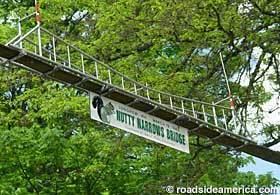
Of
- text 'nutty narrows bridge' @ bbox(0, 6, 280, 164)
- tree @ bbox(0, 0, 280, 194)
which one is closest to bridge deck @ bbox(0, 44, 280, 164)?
text 'nutty narrows bridge' @ bbox(0, 6, 280, 164)

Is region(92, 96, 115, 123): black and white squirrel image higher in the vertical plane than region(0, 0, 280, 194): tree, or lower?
lower

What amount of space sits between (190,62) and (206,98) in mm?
672

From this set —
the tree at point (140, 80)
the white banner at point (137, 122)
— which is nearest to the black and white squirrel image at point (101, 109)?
the white banner at point (137, 122)

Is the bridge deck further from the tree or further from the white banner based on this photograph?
the tree

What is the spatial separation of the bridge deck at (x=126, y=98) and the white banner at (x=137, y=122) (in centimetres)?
5

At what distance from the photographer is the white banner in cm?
670

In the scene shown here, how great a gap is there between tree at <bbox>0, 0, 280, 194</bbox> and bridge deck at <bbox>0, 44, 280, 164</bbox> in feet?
5.87

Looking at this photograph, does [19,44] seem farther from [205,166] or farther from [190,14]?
[205,166]

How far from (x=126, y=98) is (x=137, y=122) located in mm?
290

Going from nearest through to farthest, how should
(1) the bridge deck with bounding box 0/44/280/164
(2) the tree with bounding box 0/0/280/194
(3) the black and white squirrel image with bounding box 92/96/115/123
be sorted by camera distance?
(1) the bridge deck with bounding box 0/44/280/164
(3) the black and white squirrel image with bounding box 92/96/115/123
(2) the tree with bounding box 0/0/280/194

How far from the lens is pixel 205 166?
Answer: 10.5 metres

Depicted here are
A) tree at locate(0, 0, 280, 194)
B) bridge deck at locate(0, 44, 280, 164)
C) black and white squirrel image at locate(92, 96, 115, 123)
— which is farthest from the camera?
→ tree at locate(0, 0, 280, 194)

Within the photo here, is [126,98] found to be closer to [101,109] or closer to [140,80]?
[101,109]

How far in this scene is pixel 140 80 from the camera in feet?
35.0
